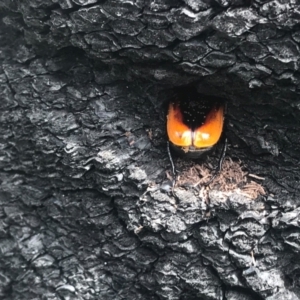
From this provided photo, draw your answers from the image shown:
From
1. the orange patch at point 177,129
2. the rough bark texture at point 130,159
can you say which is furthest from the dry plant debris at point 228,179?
the orange patch at point 177,129

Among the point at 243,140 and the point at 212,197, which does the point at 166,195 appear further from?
the point at 243,140

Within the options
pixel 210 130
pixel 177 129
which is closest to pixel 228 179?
pixel 210 130

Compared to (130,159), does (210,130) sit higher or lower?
higher

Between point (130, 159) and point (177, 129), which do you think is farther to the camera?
point (177, 129)

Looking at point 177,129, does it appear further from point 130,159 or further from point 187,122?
point 130,159

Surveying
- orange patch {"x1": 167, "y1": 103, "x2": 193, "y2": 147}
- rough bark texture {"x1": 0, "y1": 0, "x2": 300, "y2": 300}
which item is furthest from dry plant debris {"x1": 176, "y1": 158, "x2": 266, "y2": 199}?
orange patch {"x1": 167, "y1": 103, "x2": 193, "y2": 147}
